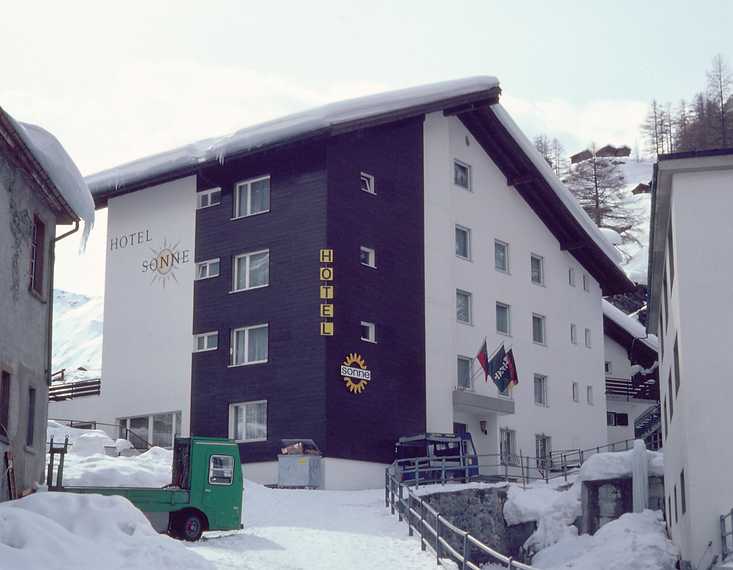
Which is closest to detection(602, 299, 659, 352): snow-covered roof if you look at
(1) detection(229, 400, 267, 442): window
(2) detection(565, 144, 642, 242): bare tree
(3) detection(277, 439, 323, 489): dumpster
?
(1) detection(229, 400, 267, 442): window

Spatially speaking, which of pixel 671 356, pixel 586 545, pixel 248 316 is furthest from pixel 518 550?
pixel 248 316

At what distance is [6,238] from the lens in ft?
71.1

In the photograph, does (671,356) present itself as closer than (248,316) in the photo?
Yes

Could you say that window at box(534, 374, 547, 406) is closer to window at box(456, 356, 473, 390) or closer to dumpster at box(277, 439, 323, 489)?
window at box(456, 356, 473, 390)

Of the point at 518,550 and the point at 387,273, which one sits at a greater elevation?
the point at 387,273

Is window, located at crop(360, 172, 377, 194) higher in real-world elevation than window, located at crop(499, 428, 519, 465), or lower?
higher

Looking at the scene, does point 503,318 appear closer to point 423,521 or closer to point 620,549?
point 620,549

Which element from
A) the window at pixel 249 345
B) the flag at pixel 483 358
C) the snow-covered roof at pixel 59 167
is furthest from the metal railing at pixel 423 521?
the flag at pixel 483 358

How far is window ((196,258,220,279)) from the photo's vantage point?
4294cm

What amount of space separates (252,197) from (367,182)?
155 inches

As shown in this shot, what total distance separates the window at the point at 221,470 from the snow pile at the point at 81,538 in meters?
5.18

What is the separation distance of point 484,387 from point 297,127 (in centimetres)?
1252

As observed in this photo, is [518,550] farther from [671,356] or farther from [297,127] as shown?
[297,127]

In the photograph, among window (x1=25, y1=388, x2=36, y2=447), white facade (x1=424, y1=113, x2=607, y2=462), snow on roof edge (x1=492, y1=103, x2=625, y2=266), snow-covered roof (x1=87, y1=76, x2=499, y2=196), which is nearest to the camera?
window (x1=25, y1=388, x2=36, y2=447)
